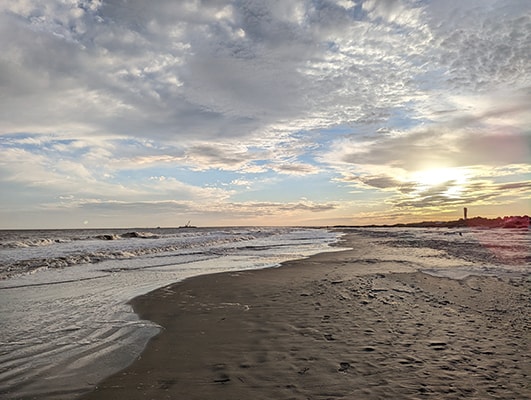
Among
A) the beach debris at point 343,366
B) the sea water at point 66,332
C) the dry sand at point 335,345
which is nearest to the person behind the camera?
the dry sand at point 335,345

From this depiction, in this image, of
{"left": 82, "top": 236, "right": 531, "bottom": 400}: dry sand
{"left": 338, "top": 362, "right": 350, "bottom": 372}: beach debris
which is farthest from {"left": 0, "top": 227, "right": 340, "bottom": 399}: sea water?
{"left": 338, "top": 362, "right": 350, "bottom": 372}: beach debris

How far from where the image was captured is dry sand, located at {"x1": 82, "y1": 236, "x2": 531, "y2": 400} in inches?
193

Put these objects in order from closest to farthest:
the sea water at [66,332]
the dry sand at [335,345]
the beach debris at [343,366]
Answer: the dry sand at [335,345] → the sea water at [66,332] → the beach debris at [343,366]

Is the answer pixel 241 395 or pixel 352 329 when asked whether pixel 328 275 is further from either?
pixel 241 395

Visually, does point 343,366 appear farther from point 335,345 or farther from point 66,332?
point 66,332

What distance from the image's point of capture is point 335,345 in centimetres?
657

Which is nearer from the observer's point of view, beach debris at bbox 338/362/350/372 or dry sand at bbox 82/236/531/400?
dry sand at bbox 82/236/531/400

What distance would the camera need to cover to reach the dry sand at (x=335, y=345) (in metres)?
4.91

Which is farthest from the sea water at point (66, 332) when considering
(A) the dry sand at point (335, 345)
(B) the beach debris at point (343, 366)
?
(B) the beach debris at point (343, 366)

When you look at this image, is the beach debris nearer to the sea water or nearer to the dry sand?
the dry sand

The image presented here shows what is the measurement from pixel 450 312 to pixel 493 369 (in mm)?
3548

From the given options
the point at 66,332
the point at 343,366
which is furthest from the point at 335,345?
the point at 66,332

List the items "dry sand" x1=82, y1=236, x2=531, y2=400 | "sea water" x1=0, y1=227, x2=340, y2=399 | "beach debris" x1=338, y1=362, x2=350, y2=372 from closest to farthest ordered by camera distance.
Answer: "dry sand" x1=82, y1=236, x2=531, y2=400 → "sea water" x1=0, y1=227, x2=340, y2=399 → "beach debris" x1=338, y1=362, x2=350, y2=372

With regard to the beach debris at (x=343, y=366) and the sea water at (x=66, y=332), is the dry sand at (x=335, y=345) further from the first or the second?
the sea water at (x=66, y=332)
